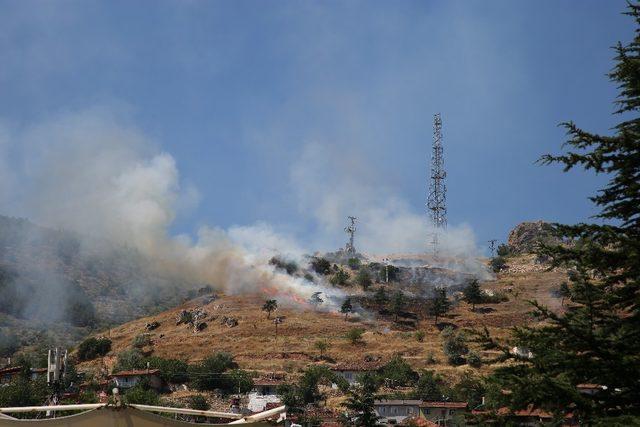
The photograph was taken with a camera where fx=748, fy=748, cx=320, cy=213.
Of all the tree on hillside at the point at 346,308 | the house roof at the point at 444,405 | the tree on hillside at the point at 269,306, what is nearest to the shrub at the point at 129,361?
the tree on hillside at the point at 269,306

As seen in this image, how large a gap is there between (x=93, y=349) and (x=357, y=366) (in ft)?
139

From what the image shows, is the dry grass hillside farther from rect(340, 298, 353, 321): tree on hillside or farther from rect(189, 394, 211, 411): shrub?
rect(189, 394, 211, 411): shrub

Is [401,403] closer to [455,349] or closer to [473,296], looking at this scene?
[455,349]

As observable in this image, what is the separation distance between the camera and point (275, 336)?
360ft

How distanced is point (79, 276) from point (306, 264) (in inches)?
2480

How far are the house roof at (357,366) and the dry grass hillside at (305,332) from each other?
3.92 meters

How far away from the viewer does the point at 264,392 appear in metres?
81.1

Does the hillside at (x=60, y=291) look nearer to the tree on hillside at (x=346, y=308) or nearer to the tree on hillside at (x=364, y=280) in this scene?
the tree on hillside at (x=364, y=280)

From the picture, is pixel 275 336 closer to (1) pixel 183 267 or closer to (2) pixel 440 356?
(2) pixel 440 356

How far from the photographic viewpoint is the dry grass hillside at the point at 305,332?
98000 millimetres

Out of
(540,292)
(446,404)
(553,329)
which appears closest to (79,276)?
(540,292)

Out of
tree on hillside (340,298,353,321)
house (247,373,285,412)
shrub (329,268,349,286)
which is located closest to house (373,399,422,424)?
house (247,373,285,412)

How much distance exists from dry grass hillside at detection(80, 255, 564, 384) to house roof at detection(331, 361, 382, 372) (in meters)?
3.92

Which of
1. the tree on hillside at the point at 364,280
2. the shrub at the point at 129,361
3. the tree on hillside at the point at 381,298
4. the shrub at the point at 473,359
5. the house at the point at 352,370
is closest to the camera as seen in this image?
the house at the point at 352,370
